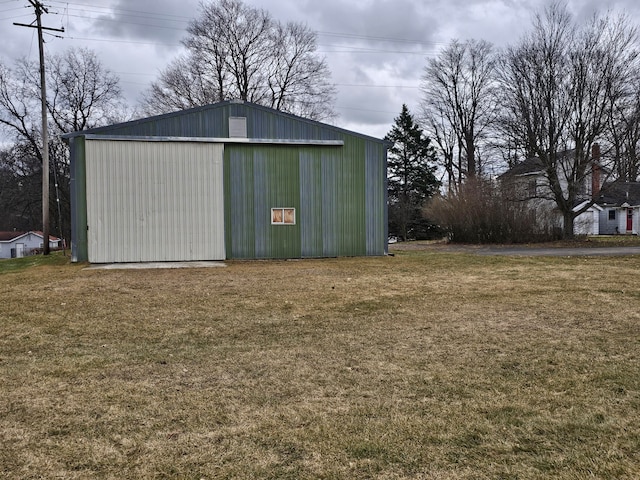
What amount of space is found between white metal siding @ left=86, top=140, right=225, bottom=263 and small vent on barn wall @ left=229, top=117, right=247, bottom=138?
587 millimetres

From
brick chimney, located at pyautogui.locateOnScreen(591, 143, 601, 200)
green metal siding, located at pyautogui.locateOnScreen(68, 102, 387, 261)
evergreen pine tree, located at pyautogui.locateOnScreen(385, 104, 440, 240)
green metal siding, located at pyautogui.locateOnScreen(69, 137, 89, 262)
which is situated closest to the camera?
green metal siding, located at pyautogui.locateOnScreen(69, 137, 89, 262)

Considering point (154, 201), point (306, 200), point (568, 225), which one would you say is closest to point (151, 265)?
point (154, 201)

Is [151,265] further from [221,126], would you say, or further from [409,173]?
[409,173]

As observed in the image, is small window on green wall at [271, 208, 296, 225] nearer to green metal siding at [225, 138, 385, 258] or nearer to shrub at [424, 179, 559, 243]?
green metal siding at [225, 138, 385, 258]

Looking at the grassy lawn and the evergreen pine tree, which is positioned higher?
the evergreen pine tree

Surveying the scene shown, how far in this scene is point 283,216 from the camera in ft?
52.6

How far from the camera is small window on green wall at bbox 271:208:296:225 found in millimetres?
15977

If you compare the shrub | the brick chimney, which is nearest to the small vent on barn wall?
the shrub

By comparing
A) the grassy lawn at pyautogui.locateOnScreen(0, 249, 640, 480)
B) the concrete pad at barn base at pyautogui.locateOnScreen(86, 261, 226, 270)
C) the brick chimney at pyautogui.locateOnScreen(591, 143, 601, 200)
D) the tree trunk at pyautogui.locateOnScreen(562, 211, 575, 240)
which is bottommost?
the grassy lawn at pyautogui.locateOnScreen(0, 249, 640, 480)

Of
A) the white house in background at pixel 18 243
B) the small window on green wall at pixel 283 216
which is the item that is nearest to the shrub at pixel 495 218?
the small window on green wall at pixel 283 216

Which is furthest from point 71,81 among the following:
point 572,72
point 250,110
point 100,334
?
point 100,334

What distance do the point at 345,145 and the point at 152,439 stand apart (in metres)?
14.4

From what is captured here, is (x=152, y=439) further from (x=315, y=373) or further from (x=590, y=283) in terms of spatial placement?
(x=590, y=283)

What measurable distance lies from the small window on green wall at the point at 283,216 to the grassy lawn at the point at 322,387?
8153mm
